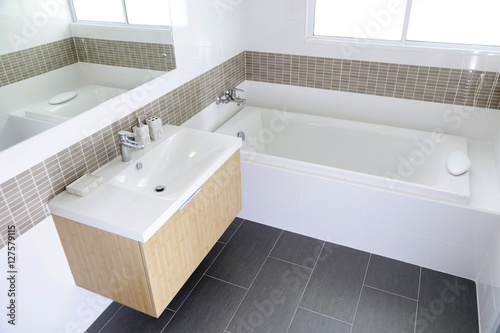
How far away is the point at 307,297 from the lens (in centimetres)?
226

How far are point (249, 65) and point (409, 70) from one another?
4.11 ft

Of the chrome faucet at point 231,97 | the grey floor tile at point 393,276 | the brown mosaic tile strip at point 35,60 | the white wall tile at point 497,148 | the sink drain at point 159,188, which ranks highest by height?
the brown mosaic tile strip at point 35,60

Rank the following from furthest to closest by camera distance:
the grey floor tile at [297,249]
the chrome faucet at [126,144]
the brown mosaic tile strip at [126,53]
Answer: the grey floor tile at [297,249] → the chrome faucet at [126,144] → the brown mosaic tile strip at [126,53]

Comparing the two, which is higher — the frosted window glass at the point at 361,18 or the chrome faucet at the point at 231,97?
the frosted window glass at the point at 361,18

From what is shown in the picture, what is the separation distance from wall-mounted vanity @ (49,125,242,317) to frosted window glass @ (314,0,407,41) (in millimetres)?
1391

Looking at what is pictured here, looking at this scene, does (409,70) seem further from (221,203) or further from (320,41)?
(221,203)

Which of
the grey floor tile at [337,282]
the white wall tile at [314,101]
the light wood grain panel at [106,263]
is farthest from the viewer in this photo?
the white wall tile at [314,101]

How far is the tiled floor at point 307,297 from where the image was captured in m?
2.10

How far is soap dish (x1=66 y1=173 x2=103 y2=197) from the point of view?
1.73 m

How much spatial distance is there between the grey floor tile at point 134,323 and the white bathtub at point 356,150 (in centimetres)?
114

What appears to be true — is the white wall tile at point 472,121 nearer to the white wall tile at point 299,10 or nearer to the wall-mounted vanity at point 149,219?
the white wall tile at point 299,10

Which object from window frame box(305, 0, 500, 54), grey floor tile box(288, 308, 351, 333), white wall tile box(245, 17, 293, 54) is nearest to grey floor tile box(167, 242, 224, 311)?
grey floor tile box(288, 308, 351, 333)

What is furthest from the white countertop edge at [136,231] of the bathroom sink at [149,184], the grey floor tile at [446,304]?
the grey floor tile at [446,304]

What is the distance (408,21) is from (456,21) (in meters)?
0.30
